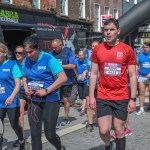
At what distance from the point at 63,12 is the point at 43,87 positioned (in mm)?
22469

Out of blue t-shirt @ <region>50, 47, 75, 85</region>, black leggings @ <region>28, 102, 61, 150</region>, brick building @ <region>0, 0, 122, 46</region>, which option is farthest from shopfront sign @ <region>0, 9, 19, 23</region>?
black leggings @ <region>28, 102, 61, 150</region>

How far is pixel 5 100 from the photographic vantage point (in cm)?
579

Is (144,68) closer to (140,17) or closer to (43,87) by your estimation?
(140,17)

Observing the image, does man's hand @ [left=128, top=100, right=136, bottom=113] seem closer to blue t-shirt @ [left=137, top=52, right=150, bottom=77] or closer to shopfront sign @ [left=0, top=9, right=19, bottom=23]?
blue t-shirt @ [left=137, top=52, right=150, bottom=77]

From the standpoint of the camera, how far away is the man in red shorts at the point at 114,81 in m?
5.23

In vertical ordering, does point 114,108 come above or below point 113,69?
below

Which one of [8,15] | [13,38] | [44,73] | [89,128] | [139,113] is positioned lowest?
[139,113]

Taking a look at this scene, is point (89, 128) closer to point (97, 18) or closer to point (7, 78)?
point (7, 78)

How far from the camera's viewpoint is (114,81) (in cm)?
528

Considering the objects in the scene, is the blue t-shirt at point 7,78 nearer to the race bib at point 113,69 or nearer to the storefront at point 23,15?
the race bib at point 113,69

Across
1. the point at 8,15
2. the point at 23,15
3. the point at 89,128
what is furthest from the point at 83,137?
the point at 23,15

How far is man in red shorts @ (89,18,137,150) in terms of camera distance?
17.1 ft

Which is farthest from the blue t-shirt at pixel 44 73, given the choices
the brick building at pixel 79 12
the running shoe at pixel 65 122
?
the brick building at pixel 79 12

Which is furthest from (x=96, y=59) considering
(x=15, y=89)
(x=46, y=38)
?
(x=46, y=38)
